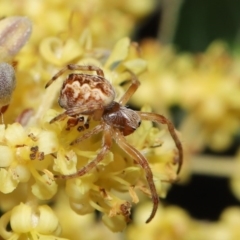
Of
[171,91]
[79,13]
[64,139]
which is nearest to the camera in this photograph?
[64,139]

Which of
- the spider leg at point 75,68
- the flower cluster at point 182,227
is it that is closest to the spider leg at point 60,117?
the spider leg at point 75,68

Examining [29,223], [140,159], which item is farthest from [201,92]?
[29,223]

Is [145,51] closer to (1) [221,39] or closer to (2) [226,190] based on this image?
(1) [221,39]

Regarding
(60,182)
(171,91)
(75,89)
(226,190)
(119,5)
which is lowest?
(226,190)

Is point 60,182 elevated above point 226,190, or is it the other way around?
point 60,182

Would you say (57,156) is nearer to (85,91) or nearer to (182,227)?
(85,91)

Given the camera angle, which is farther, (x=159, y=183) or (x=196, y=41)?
(x=196, y=41)

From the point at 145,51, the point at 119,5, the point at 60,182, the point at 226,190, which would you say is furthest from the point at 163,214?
the point at 60,182
